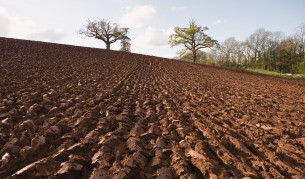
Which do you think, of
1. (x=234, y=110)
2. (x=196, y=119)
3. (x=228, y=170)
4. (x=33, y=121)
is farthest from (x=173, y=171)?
(x=234, y=110)

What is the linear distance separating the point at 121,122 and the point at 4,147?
1531 mm

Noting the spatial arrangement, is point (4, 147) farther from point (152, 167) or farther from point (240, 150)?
point (240, 150)

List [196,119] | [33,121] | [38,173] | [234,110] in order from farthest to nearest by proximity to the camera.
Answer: [234,110] → [196,119] → [33,121] → [38,173]

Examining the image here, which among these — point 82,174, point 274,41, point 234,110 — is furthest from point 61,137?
point 274,41

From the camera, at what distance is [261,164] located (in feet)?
5.92

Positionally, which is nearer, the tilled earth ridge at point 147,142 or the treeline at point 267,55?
the tilled earth ridge at point 147,142

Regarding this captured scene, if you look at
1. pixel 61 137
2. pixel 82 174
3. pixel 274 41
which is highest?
pixel 274 41

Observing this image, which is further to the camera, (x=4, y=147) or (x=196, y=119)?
(x=196, y=119)

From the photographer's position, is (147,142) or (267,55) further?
(267,55)

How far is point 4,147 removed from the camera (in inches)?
76.1

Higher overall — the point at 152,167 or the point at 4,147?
the point at 4,147

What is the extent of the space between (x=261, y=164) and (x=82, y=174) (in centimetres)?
195

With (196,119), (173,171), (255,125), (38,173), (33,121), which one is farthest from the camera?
(196,119)

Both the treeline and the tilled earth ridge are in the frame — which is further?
the treeline
